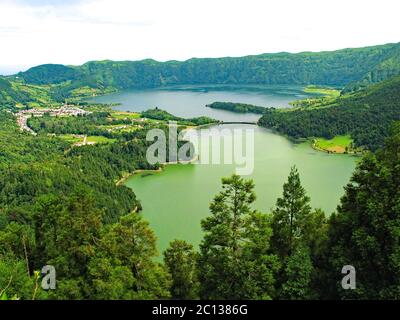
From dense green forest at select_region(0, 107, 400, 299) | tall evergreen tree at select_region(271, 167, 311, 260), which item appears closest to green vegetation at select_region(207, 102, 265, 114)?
tall evergreen tree at select_region(271, 167, 311, 260)

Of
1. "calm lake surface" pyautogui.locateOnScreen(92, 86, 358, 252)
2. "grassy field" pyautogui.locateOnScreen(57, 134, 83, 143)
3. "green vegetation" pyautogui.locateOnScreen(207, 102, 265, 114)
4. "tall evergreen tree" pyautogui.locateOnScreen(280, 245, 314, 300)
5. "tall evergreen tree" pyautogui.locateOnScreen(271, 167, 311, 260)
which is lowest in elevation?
"calm lake surface" pyautogui.locateOnScreen(92, 86, 358, 252)

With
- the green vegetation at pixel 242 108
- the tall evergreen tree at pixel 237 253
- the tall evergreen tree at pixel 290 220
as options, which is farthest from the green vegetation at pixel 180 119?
the tall evergreen tree at pixel 237 253

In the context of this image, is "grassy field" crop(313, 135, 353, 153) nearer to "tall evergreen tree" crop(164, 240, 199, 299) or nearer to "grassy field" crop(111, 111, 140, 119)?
"grassy field" crop(111, 111, 140, 119)

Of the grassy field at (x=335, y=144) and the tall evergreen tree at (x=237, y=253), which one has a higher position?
the tall evergreen tree at (x=237, y=253)

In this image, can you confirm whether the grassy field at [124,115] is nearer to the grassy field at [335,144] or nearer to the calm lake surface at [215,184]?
the calm lake surface at [215,184]

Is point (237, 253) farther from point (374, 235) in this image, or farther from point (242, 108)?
point (242, 108)

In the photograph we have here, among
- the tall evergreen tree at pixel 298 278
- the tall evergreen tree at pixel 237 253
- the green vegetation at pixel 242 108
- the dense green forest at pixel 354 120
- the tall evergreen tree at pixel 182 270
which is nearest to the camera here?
the tall evergreen tree at pixel 298 278

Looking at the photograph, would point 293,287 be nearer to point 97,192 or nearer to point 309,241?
point 309,241
